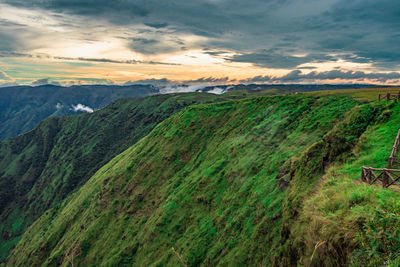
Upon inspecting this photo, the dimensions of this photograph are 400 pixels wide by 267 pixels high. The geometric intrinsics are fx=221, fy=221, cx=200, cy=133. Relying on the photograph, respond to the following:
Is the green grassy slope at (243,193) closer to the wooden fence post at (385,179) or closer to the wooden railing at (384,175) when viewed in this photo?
the wooden railing at (384,175)

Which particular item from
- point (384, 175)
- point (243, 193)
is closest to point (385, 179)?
point (384, 175)

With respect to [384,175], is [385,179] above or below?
below

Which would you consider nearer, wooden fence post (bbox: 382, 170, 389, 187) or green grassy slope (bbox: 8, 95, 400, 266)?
green grassy slope (bbox: 8, 95, 400, 266)

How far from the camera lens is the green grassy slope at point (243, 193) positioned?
14047 millimetres

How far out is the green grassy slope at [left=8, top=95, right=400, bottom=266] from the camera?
14.0 meters

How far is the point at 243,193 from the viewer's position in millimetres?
44875

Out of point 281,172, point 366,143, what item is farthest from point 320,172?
point 281,172

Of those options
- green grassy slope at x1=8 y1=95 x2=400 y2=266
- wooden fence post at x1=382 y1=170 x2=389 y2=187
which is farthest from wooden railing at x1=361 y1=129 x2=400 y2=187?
green grassy slope at x1=8 y1=95 x2=400 y2=266

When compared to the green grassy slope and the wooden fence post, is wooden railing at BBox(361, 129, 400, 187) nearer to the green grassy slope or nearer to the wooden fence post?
the wooden fence post

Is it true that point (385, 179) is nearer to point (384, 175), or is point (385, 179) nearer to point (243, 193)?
point (384, 175)

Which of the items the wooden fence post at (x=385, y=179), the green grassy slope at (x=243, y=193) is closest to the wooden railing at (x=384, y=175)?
the wooden fence post at (x=385, y=179)

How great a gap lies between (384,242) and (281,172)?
3098 centimetres

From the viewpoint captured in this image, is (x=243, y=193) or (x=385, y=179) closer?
(x=385, y=179)

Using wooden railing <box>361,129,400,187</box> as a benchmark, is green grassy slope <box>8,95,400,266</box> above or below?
below
